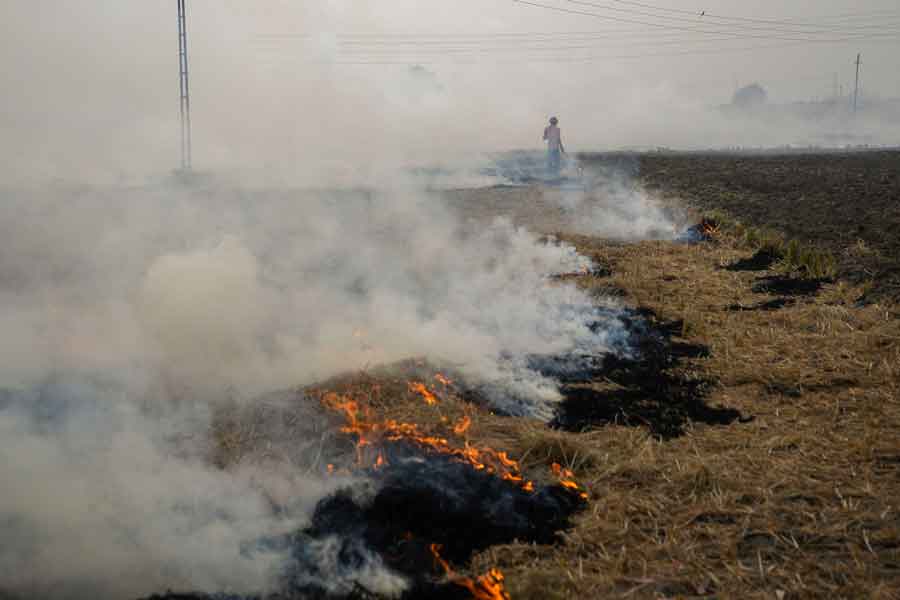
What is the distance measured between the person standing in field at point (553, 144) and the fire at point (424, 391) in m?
19.0

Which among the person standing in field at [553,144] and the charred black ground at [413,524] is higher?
the person standing in field at [553,144]

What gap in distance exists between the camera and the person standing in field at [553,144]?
24312mm

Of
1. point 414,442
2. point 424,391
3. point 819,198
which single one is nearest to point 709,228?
point 819,198

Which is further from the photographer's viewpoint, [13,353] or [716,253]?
[716,253]

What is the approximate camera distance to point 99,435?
498 centimetres

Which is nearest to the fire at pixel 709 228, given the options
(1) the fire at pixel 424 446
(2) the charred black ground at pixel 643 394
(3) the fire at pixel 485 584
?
(2) the charred black ground at pixel 643 394

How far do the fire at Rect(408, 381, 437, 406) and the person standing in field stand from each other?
19.0 metres

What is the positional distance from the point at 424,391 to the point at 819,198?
675 inches

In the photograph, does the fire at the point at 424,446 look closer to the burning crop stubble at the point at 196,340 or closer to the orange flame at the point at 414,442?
the orange flame at the point at 414,442

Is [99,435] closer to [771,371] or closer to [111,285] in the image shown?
[111,285]

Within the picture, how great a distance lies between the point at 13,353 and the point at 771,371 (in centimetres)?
686

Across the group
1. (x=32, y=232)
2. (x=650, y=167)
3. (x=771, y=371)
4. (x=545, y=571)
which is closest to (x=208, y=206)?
(x=32, y=232)

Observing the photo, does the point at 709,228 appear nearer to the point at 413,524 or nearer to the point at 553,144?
the point at 553,144

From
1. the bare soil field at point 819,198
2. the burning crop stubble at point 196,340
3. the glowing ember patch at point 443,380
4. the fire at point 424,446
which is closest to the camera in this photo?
the burning crop stubble at point 196,340
